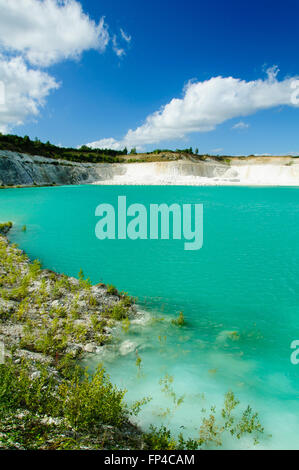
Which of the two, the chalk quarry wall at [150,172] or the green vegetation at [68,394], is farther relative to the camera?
the chalk quarry wall at [150,172]

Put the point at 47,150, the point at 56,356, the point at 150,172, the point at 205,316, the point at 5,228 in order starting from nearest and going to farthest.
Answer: the point at 56,356, the point at 205,316, the point at 5,228, the point at 47,150, the point at 150,172

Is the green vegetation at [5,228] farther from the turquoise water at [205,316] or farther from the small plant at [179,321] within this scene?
the small plant at [179,321]

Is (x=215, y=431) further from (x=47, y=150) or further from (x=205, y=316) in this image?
(x=47, y=150)

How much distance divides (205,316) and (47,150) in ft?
381

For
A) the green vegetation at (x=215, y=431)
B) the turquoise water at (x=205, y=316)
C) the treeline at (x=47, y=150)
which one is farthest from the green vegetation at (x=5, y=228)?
the treeline at (x=47, y=150)

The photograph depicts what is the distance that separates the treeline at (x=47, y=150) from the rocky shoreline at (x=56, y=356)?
87.0 m

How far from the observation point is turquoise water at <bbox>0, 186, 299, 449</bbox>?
22.0ft

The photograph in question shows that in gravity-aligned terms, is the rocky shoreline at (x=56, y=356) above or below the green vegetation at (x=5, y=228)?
below

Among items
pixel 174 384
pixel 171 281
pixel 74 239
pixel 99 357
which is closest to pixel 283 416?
pixel 174 384

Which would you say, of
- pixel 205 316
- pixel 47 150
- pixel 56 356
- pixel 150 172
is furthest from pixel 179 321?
pixel 47 150

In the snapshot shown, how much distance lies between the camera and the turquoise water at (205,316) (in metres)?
6.71

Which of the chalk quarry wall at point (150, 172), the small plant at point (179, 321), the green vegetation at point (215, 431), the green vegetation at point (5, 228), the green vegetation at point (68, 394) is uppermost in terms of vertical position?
the chalk quarry wall at point (150, 172)

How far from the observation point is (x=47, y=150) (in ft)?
362

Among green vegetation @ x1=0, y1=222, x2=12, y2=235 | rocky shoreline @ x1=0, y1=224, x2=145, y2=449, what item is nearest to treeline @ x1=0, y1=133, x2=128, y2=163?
green vegetation @ x1=0, y1=222, x2=12, y2=235
